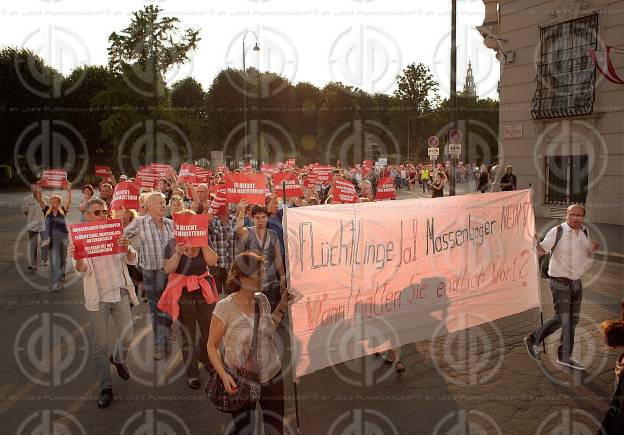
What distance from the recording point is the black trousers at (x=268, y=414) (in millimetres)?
3604

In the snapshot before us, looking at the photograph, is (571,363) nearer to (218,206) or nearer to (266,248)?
(266,248)

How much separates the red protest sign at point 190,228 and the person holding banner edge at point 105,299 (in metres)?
0.59

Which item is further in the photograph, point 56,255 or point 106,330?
point 56,255

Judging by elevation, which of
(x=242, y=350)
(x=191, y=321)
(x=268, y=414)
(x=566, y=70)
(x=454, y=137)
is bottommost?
(x=268, y=414)

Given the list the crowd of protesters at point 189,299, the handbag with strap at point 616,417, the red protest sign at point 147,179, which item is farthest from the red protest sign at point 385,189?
the handbag with strap at point 616,417

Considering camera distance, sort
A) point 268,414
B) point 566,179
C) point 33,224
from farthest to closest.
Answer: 1. point 566,179
2. point 33,224
3. point 268,414

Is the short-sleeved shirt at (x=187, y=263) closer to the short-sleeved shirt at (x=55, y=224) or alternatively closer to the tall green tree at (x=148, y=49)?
the short-sleeved shirt at (x=55, y=224)

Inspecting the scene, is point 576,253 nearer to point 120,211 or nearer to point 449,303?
point 449,303

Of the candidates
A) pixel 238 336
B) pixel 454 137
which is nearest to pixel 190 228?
pixel 238 336

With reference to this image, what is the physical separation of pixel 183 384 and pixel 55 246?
5437mm

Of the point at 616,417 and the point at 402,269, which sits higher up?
the point at 402,269

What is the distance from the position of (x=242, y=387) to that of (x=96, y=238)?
2391mm

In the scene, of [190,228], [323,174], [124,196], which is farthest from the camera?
[323,174]

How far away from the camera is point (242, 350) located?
11.7ft
